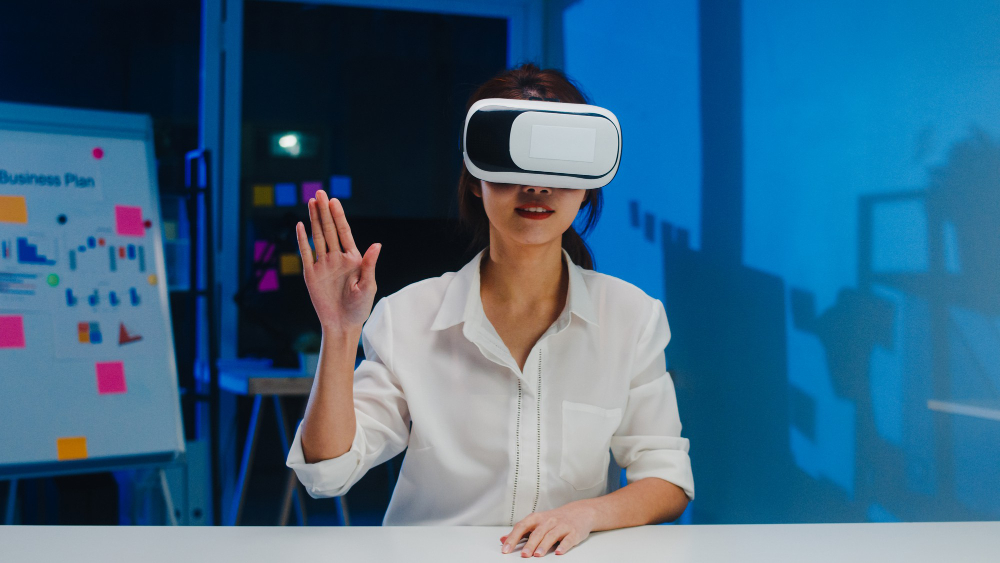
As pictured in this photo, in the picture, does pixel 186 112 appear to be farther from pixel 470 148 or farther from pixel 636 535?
pixel 636 535

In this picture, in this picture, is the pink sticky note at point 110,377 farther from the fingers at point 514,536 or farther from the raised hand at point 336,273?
the fingers at point 514,536

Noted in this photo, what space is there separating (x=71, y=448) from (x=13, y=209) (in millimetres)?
768

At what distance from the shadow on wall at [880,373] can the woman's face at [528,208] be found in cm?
56

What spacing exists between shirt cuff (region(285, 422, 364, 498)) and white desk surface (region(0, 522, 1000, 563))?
0.14m

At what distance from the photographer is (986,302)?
3.55ft

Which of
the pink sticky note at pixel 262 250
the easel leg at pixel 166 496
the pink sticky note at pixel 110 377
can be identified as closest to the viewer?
→ the pink sticky note at pixel 110 377

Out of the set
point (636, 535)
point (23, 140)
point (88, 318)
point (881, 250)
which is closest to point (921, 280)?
point (881, 250)

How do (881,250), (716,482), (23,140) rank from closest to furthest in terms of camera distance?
(881,250), (716,482), (23,140)

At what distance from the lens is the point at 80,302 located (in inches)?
99.0

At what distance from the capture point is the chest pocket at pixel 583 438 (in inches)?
45.1

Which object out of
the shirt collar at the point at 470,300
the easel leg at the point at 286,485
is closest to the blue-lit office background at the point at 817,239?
the shirt collar at the point at 470,300

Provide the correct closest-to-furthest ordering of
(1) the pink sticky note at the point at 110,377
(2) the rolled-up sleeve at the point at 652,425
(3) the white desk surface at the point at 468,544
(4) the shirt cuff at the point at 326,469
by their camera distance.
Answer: (3) the white desk surface at the point at 468,544 → (4) the shirt cuff at the point at 326,469 → (2) the rolled-up sleeve at the point at 652,425 → (1) the pink sticky note at the point at 110,377

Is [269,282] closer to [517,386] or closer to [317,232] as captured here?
[517,386]

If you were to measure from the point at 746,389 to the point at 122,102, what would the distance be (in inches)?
112
